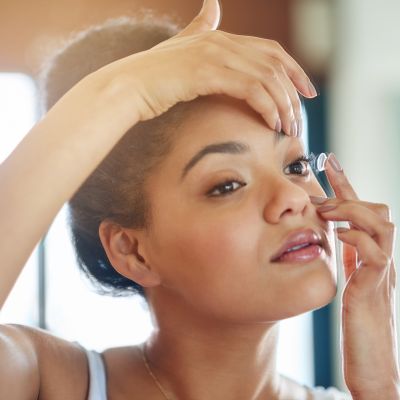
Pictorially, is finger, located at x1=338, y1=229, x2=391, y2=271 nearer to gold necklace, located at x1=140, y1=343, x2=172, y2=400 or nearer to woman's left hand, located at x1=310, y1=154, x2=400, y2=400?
woman's left hand, located at x1=310, y1=154, x2=400, y2=400

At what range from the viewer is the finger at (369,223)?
38.3 inches

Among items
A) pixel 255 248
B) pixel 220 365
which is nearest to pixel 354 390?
pixel 220 365

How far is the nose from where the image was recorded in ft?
2.89

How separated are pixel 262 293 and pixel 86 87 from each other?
350 millimetres

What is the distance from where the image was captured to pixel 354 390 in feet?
3.41

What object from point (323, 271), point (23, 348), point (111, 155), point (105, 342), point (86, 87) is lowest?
point (105, 342)

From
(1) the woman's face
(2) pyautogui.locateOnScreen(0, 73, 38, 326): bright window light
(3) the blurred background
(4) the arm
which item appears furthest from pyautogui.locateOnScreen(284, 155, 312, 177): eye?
(2) pyautogui.locateOnScreen(0, 73, 38, 326): bright window light

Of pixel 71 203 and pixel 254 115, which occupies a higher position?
pixel 254 115

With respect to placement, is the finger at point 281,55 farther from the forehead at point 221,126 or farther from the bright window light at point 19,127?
the bright window light at point 19,127

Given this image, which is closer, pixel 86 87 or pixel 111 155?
pixel 86 87

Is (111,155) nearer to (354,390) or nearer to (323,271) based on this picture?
(323,271)

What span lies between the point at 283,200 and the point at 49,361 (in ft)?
1.41

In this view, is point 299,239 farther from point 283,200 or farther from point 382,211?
point 382,211

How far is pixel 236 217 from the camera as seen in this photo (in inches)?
36.1
